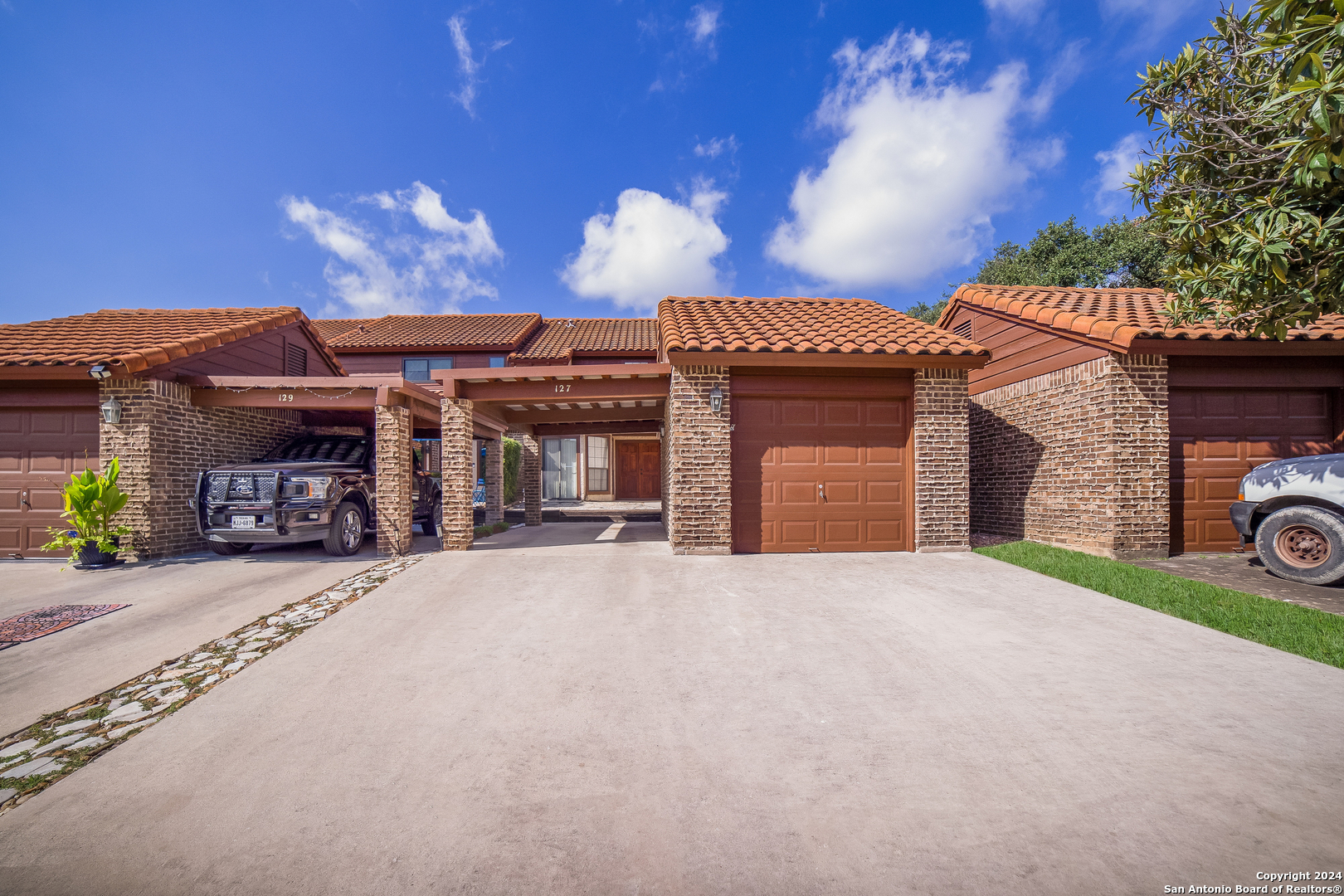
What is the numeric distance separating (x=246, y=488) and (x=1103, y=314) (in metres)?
12.9

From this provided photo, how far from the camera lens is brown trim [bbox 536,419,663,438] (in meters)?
14.9

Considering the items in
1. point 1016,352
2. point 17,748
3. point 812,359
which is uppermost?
point 1016,352

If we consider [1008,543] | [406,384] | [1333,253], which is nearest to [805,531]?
[1008,543]

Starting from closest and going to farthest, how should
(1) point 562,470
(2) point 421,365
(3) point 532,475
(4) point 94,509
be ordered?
(4) point 94,509, (3) point 532,475, (2) point 421,365, (1) point 562,470

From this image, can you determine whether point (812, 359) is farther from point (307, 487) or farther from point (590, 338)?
point (590, 338)

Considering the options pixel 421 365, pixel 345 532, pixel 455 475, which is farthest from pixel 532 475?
pixel 421 365

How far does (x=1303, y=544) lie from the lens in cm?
611

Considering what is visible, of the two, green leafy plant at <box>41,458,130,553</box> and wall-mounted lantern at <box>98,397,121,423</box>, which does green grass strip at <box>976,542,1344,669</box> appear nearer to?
green leafy plant at <box>41,458,130,553</box>

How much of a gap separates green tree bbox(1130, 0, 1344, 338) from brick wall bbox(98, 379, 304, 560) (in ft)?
42.6

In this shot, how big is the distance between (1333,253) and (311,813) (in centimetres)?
751

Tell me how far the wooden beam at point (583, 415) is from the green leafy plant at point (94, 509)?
20.6 ft

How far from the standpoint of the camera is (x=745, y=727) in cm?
317

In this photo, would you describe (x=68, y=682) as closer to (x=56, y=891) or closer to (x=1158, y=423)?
(x=56, y=891)

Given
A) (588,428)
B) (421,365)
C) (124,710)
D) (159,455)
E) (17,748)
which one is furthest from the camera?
(421,365)
